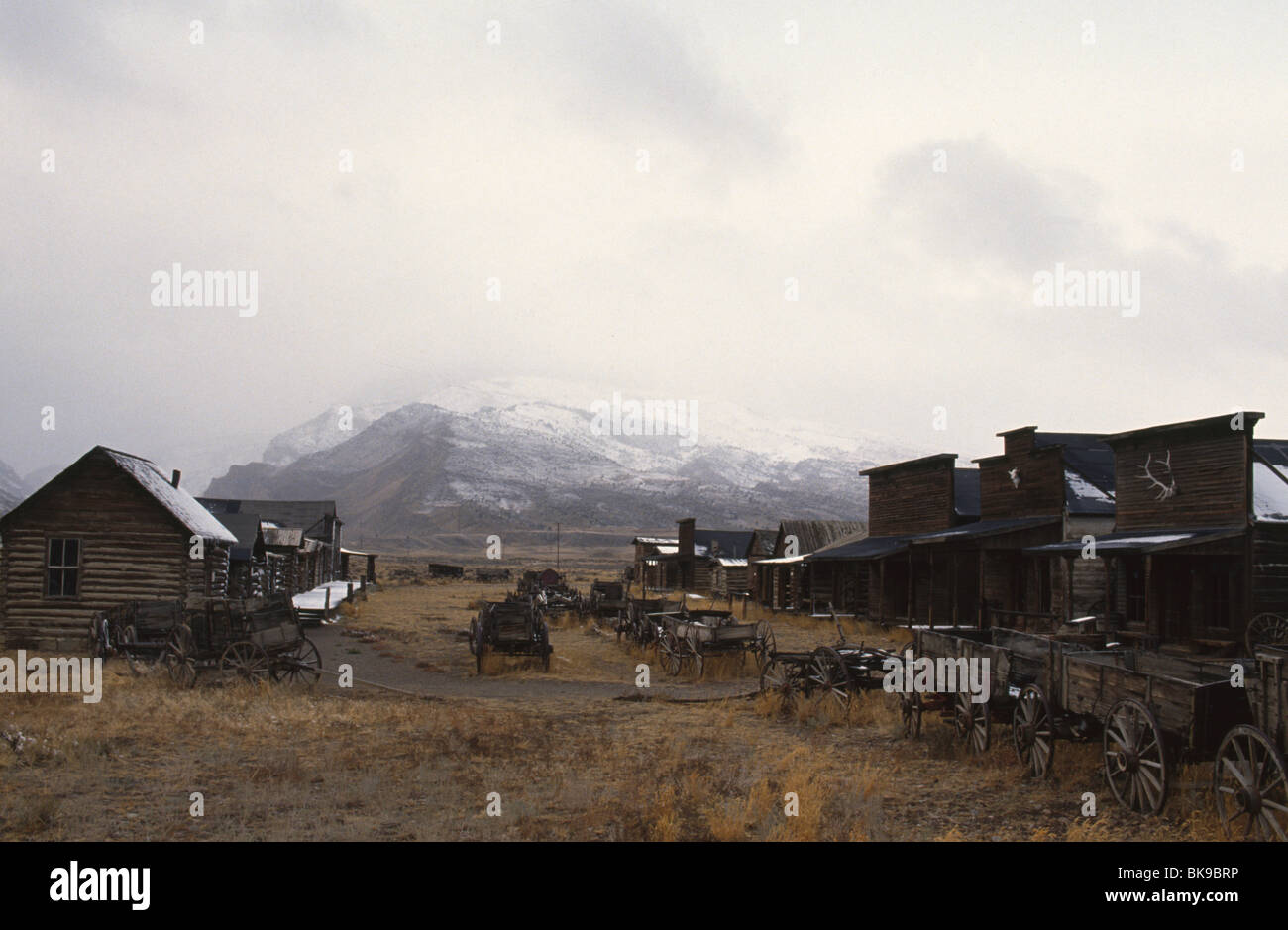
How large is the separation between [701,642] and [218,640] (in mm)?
9515

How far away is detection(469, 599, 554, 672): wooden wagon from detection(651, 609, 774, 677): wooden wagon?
2.76 m

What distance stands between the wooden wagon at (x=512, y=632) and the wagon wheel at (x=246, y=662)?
4738mm

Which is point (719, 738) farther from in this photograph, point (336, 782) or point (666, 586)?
point (666, 586)

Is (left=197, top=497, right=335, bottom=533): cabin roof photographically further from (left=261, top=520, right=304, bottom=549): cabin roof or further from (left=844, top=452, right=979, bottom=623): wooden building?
(left=844, top=452, right=979, bottom=623): wooden building

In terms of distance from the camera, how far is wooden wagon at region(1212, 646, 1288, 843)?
642cm

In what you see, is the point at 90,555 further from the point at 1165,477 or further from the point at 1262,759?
the point at 1165,477

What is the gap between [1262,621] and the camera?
16562mm

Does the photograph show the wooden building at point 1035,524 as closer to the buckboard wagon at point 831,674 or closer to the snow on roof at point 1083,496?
the snow on roof at point 1083,496

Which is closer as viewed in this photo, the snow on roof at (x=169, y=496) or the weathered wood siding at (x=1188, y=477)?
the weathered wood siding at (x=1188, y=477)

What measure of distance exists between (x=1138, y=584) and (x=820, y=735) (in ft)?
41.8

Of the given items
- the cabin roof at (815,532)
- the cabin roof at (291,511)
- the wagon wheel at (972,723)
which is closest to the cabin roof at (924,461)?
the cabin roof at (815,532)

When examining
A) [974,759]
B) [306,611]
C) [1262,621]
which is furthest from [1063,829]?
[306,611]

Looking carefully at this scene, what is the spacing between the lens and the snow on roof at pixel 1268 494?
16.9m
